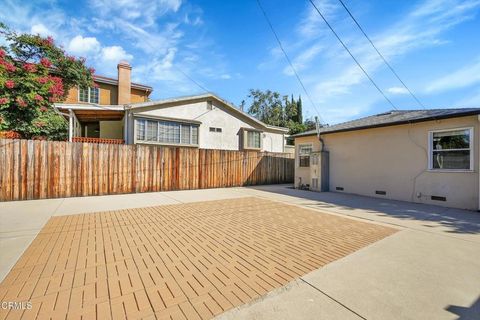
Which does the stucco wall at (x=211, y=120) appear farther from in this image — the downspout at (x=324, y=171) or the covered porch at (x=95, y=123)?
the downspout at (x=324, y=171)

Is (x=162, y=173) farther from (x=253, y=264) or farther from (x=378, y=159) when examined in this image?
(x=378, y=159)

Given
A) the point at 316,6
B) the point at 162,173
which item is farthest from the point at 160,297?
the point at 162,173

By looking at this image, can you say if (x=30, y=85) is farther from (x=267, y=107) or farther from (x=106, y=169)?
(x=267, y=107)

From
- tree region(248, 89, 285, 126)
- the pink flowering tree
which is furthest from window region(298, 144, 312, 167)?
tree region(248, 89, 285, 126)

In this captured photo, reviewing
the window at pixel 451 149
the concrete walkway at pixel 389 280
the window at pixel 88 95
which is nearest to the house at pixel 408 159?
the window at pixel 451 149

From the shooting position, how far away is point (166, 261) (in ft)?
10.4

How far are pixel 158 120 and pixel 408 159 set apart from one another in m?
11.7

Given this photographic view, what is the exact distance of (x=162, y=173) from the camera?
10734 mm

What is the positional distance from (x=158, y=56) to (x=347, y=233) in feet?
40.1

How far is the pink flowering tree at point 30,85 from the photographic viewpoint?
38.5 feet

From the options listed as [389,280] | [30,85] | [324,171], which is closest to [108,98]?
[30,85]

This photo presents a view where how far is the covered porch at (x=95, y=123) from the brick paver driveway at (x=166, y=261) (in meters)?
7.10

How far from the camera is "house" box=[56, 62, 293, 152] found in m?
12.0

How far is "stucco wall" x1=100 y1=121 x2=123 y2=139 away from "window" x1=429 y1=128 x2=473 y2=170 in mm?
15756
